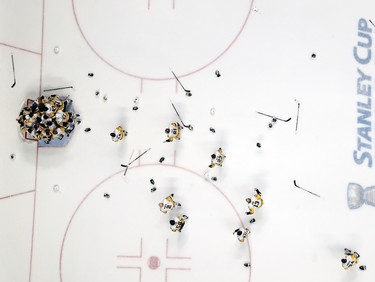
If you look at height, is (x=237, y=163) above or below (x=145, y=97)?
below

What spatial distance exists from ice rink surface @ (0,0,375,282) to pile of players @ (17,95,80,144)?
235mm

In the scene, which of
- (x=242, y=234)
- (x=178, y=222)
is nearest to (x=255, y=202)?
(x=242, y=234)

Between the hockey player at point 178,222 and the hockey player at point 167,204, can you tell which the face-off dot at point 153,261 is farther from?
the hockey player at point 167,204

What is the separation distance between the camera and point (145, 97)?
4.68m

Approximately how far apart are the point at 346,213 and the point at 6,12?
4.10 m

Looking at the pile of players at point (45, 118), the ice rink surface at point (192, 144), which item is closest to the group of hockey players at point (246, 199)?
the ice rink surface at point (192, 144)

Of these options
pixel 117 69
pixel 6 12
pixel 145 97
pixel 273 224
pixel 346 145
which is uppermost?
pixel 6 12

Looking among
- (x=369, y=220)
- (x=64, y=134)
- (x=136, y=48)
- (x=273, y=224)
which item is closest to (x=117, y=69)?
(x=136, y=48)

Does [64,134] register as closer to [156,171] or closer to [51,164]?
[51,164]

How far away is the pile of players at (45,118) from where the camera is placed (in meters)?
4.41

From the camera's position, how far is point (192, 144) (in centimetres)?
466

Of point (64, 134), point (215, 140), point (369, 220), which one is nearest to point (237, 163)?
point (215, 140)

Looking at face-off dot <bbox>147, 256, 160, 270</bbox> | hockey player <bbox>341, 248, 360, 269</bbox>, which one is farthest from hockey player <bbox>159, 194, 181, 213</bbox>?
hockey player <bbox>341, 248, 360, 269</bbox>

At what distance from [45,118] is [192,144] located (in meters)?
1.49
